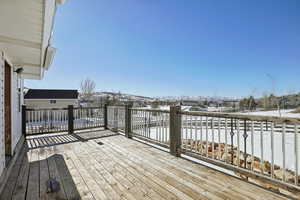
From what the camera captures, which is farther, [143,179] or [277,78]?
[277,78]

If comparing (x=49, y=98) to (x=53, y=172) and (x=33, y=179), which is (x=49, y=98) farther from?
(x=33, y=179)

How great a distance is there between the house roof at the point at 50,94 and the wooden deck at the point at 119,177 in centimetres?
2022

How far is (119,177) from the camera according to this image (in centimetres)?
248

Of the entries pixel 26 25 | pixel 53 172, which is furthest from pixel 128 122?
pixel 26 25

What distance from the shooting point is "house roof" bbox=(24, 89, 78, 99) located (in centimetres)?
2073

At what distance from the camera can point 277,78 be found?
1848 cm

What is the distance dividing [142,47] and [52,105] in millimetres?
16456

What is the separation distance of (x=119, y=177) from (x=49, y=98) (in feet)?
75.1

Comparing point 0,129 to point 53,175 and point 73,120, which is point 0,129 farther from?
point 73,120

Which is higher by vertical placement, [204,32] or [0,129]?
[204,32]

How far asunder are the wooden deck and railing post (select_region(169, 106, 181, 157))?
190 millimetres

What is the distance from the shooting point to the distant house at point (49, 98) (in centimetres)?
2045

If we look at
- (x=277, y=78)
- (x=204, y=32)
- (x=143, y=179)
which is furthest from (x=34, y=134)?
(x=277, y=78)

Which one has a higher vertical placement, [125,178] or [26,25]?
[26,25]
